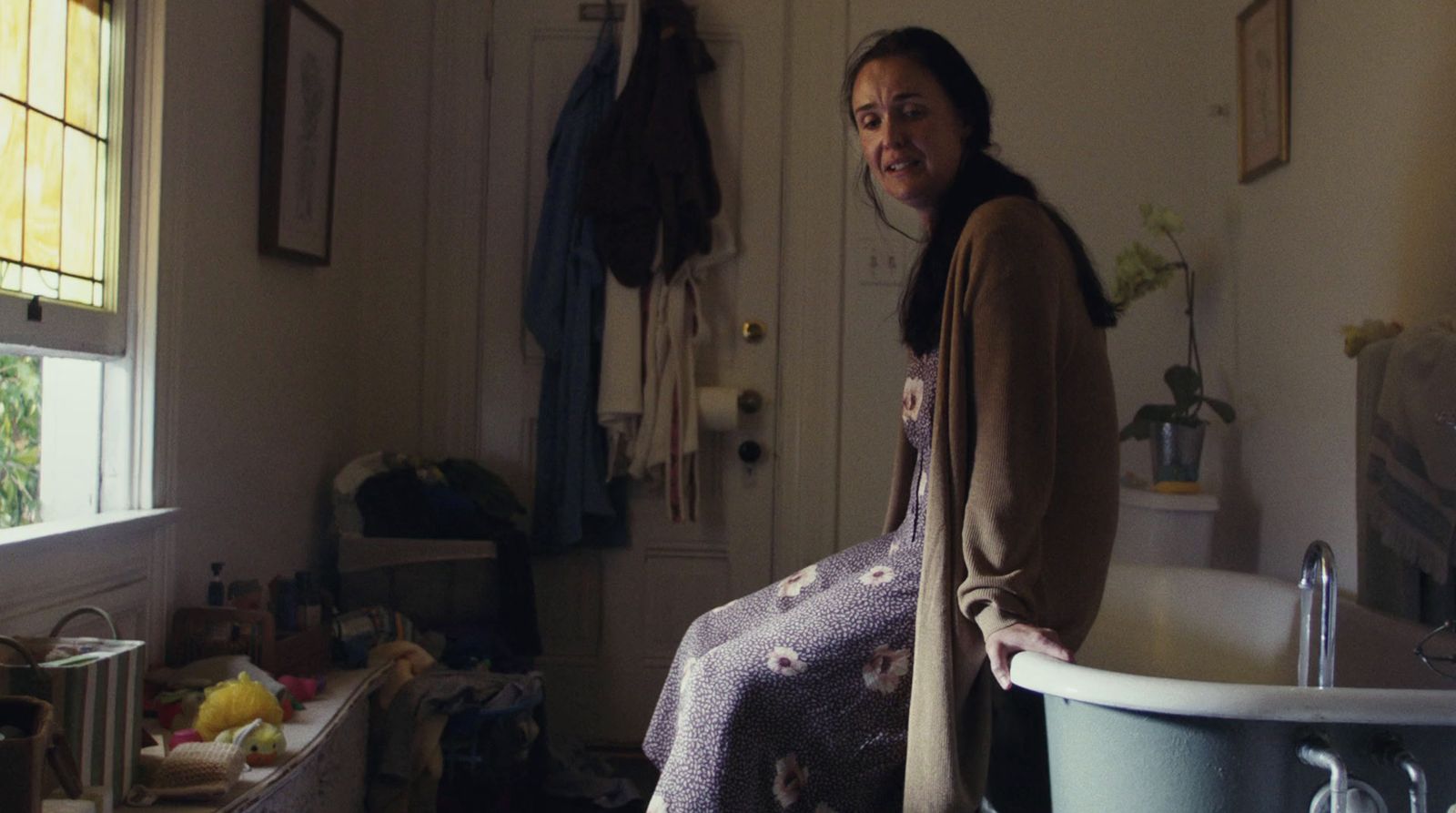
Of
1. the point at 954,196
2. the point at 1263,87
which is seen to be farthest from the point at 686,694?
the point at 1263,87

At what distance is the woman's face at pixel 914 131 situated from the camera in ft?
5.59

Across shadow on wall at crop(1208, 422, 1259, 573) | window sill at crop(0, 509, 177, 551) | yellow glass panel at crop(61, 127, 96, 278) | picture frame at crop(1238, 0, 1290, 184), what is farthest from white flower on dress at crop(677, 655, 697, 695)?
picture frame at crop(1238, 0, 1290, 184)

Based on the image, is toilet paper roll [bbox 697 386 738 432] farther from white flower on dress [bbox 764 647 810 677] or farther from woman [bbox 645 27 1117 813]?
white flower on dress [bbox 764 647 810 677]

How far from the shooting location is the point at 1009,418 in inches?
56.1

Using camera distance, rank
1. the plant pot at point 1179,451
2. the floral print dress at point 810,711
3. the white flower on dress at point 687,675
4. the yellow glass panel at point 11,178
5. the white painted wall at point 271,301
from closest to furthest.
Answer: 1. the floral print dress at point 810,711
2. the white flower on dress at point 687,675
3. the yellow glass panel at point 11,178
4. the white painted wall at point 271,301
5. the plant pot at point 1179,451

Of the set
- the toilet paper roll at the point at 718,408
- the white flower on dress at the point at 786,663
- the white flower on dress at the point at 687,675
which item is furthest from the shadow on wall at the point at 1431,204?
the toilet paper roll at the point at 718,408

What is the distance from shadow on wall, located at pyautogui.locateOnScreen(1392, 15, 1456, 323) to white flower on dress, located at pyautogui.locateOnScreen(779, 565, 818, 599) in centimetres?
107

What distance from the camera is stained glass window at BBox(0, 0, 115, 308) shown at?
5.96 feet

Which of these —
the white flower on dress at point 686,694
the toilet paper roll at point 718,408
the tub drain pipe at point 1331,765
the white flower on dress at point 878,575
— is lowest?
the white flower on dress at point 686,694

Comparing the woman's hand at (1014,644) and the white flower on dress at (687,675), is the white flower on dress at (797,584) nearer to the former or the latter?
the white flower on dress at (687,675)

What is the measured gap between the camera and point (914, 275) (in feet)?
5.56

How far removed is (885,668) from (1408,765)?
0.61 m

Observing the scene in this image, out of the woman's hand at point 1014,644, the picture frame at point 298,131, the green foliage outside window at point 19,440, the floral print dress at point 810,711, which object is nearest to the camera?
the woman's hand at point 1014,644

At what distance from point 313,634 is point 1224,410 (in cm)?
195
